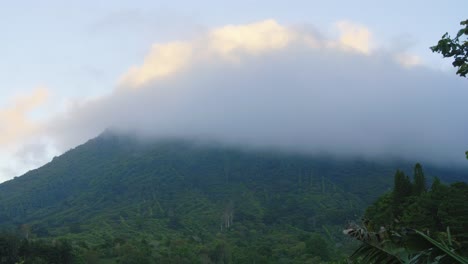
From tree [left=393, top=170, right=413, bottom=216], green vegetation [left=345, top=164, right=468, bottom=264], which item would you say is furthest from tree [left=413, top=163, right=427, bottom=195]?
tree [left=393, top=170, right=413, bottom=216]

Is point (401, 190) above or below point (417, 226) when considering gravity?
below

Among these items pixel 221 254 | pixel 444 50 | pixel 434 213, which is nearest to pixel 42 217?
pixel 221 254

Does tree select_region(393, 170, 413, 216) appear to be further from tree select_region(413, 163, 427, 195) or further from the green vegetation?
tree select_region(413, 163, 427, 195)

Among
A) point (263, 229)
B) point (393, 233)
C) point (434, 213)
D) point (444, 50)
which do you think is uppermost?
point (444, 50)

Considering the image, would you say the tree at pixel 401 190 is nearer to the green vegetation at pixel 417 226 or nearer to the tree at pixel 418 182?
the green vegetation at pixel 417 226

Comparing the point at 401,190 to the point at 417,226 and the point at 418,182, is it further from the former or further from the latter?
the point at 417,226

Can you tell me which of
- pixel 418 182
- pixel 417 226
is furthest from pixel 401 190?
pixel 417 226

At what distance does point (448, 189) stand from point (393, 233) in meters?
49.7

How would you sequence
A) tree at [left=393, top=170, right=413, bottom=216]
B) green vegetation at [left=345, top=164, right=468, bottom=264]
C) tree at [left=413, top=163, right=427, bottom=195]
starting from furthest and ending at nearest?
1. tree at [left=413, top=163, right=427, bottom=195]
2. tree at [left=393, top=170, right=413, bottom=216]
3. green vegetation at [left=345, top=164, right=468, bottom=264]

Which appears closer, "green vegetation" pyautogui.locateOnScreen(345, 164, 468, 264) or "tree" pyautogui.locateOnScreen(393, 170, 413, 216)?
"green vegetation" pyautogui.locateOnScreen(345, 164, 468, 264)

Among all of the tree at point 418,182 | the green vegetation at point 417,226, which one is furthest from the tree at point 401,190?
the tree at point 418,182

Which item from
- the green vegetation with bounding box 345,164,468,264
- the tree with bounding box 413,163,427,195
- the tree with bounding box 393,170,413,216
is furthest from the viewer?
the tree with bounding box 413,163,427,195

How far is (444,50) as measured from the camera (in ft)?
44.3

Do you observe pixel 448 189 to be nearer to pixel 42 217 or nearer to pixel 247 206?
pixel 247 206
